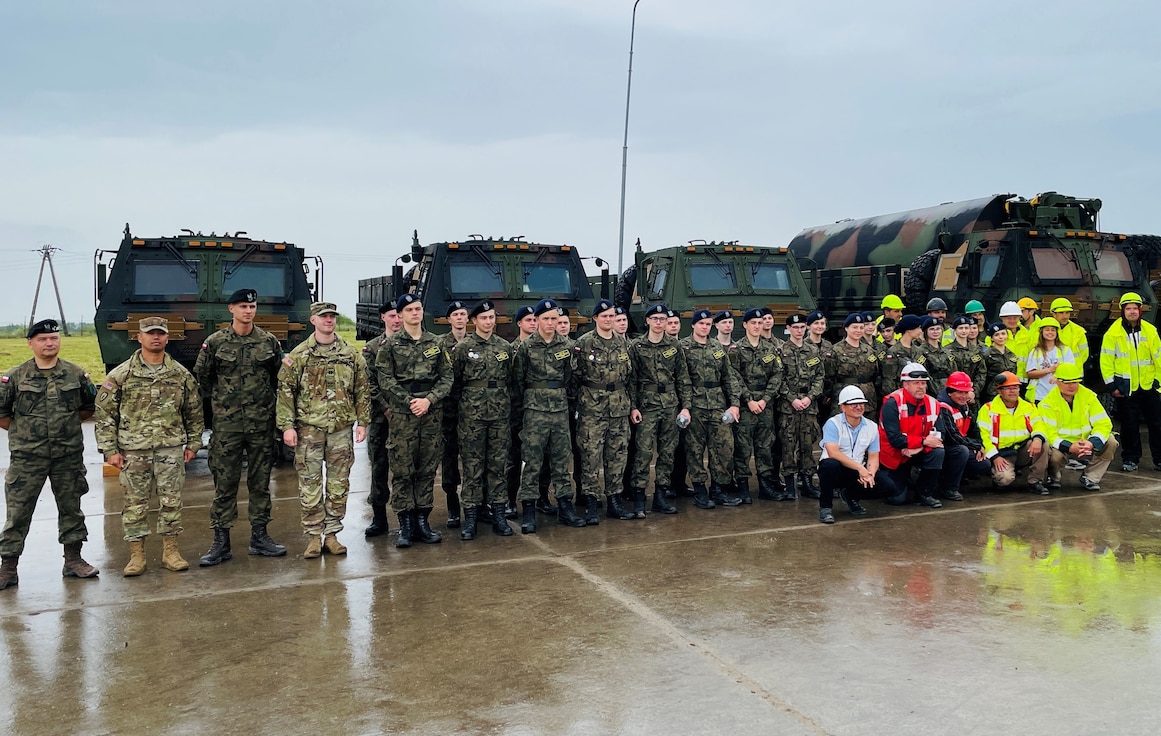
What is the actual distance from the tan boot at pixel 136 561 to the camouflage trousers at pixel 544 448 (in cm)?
219

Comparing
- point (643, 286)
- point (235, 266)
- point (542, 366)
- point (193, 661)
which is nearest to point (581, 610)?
point (193, 661)

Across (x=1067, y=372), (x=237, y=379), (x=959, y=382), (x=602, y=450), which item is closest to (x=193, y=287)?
(x=237, y=379)

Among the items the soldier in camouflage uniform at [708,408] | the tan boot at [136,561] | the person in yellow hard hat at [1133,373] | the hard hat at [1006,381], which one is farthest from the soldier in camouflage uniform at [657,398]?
the person in yellow hard hat at [1133,373]

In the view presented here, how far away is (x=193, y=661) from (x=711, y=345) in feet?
13.3

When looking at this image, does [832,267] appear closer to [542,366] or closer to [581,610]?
[542,366]

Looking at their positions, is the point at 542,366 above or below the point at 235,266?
below

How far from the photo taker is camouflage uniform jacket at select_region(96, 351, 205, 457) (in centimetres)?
509

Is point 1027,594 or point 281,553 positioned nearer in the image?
point 1027,594

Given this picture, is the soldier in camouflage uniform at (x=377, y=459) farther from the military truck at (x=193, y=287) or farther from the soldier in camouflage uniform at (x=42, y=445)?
the military truck at (x=193, y=287)

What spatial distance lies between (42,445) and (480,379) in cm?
242

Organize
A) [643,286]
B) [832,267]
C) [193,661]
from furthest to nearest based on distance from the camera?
[832,267]
[643,286]
[193,661]

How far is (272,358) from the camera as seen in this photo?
5.58 m

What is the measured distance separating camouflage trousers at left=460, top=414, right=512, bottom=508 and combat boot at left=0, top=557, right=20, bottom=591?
2428 millimetres

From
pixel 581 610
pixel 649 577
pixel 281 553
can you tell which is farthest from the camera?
pixel 281 553
